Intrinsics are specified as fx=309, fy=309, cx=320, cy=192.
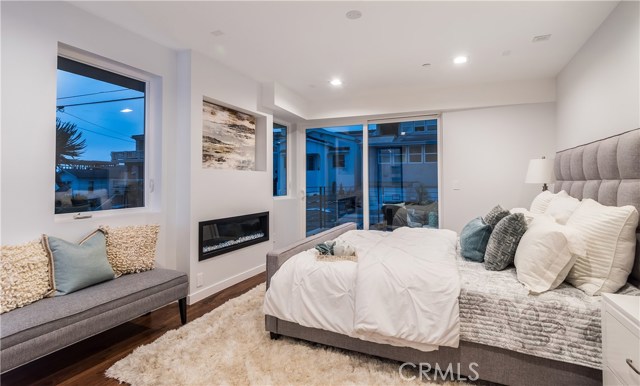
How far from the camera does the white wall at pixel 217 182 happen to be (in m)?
3.21

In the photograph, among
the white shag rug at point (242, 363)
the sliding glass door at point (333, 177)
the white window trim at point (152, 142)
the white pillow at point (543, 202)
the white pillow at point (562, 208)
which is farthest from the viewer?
the sliding glass door at point (333, 177)

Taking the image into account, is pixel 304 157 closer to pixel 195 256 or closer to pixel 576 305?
pixel 195 256

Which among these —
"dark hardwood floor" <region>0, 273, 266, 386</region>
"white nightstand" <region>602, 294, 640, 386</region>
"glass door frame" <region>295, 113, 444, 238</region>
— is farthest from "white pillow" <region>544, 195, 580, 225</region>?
"dark hardwood floor" <region>0, 273, 266, 386</region>

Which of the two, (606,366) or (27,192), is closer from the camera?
(606,366)

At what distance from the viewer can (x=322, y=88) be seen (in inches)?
177

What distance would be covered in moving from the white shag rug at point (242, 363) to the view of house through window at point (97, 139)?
1.36 metres

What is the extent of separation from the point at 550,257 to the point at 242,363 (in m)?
2.01

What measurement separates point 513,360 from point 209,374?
1797 millimetres

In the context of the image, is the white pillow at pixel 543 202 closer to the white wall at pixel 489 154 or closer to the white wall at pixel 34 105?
the white wall at pixel 489 154

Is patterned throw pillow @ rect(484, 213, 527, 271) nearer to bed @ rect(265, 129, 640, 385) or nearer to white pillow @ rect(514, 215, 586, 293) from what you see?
bed @ rect(265, 129, 640, 385)

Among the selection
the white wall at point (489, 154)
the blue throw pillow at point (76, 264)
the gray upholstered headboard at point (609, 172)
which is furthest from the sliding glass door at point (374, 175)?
the blue throw pillow at point (76, 264)

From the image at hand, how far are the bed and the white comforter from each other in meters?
0.12

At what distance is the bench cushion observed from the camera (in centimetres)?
166

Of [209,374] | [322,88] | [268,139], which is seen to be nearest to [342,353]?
[209,374]
